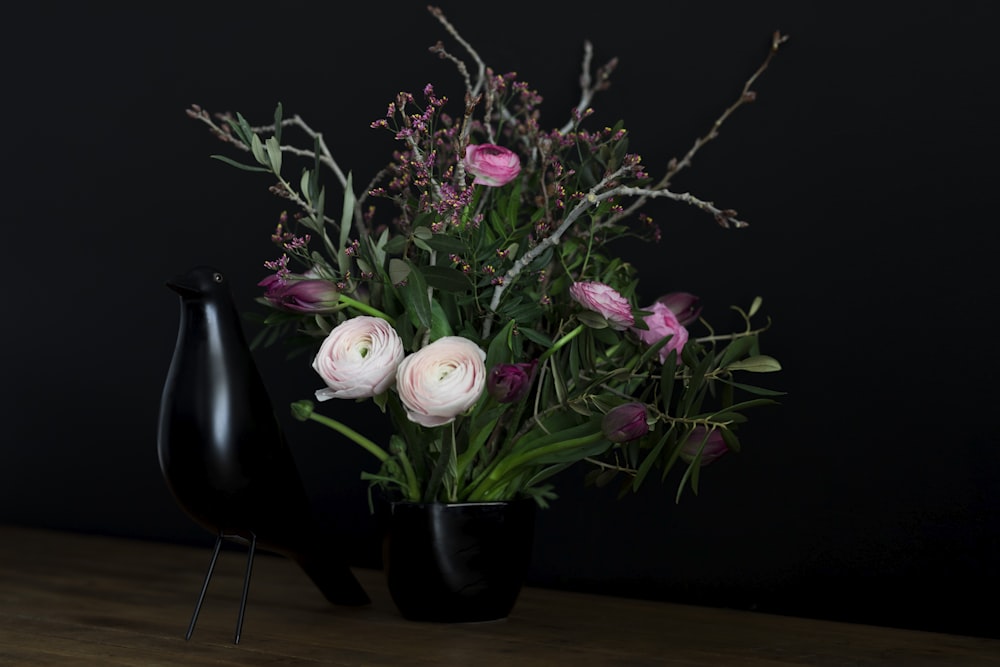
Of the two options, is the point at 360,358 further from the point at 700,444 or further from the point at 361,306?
the point at 700,444

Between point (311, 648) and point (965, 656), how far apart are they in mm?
612

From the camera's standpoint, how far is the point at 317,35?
1.58m

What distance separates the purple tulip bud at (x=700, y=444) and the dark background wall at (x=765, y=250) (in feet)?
0.76

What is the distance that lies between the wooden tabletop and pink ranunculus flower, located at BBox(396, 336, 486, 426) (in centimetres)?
22

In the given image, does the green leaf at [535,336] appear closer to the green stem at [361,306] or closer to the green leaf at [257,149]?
the green stem at [361,306]

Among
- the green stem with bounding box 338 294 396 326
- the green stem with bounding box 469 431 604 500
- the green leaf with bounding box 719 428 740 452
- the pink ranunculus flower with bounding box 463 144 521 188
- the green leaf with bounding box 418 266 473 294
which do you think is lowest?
the green stem with bounding box 469 431 604 500

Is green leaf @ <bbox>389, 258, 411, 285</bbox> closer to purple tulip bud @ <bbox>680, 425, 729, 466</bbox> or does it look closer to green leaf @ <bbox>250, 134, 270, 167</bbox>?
green leaf @ <bbox>250, 134, 270, 167</bbox>

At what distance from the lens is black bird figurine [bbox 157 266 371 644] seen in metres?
0.98

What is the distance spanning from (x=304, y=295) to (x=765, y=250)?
54 centimetres

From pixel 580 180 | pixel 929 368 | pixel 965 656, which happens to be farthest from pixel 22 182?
pixel 965 656

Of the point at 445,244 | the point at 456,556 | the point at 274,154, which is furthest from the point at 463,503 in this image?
the point at 274,154

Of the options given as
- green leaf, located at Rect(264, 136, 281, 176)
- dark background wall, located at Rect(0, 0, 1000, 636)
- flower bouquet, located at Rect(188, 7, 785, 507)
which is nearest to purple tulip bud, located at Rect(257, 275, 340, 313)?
flower bouquet, located at Rect(188, 7, 785, 507)

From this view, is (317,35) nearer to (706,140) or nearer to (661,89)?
(661,89)

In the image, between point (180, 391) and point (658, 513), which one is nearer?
point (180, 391)
